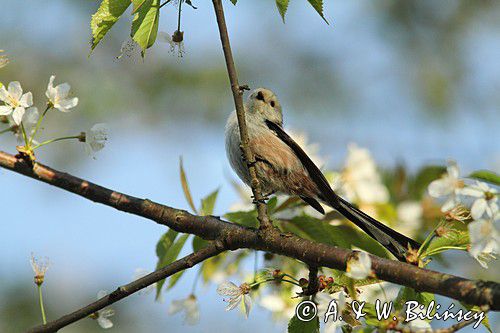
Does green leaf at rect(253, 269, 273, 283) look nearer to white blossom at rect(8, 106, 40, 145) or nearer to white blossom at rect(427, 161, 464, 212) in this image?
white blossom at rect(427, 161, 464, 212)

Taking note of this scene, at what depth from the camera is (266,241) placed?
7.02 ft

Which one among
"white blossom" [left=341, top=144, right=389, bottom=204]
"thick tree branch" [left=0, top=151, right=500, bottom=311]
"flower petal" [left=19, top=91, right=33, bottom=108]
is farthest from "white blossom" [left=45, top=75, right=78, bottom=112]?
"white blossom" [left=341, top=144, right=389, bottom=204]

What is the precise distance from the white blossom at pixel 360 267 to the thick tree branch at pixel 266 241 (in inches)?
2.2

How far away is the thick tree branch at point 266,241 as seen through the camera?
1.72 m

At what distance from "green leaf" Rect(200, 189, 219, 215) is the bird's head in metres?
0.71

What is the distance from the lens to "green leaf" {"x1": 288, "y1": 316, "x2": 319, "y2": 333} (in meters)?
2.00

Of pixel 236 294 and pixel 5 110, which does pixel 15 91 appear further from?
pixel 236 294


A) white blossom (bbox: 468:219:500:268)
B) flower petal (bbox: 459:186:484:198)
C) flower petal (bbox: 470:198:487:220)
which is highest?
flower petal (bbox: 459:186:484:198)

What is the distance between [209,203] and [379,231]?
0.77 metres

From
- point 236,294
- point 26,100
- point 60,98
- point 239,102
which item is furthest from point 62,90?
point 236,294

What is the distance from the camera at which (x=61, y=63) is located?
8.51m

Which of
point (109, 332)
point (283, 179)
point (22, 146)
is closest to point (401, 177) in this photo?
point (283, 179)

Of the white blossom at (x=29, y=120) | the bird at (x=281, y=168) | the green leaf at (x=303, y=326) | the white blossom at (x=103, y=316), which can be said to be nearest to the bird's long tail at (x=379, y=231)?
the bird at (x=281, y=168)

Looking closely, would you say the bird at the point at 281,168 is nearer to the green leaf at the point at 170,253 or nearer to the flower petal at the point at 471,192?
the green leaf at the point at 170,253
